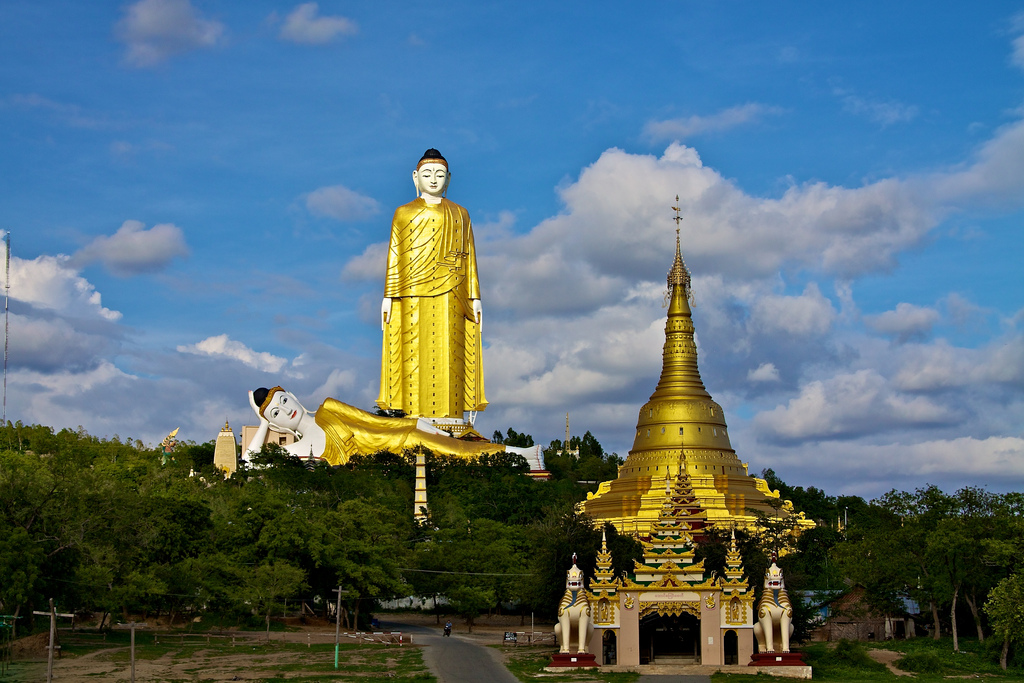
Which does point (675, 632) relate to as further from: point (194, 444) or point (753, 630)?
point (194, 444)

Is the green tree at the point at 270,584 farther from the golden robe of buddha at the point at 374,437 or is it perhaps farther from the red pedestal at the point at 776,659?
the golden robe of buddha at the point at 374,437

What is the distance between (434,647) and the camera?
1532 inches

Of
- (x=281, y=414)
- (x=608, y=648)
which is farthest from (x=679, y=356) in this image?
(x=608, y=648)

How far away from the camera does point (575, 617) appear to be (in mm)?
33688

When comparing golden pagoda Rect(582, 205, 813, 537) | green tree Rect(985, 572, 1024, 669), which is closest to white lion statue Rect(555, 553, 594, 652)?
green tree Rect(985, 572, 1024, 669)

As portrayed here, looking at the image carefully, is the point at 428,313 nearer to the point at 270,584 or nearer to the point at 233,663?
the point at 270,584

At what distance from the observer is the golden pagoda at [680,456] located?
58.6 meters

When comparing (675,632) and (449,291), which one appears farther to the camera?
(449,291)

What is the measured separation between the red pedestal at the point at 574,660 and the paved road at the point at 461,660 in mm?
1357

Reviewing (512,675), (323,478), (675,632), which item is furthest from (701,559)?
(323,478)

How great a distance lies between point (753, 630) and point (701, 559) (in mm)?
Result: 2782

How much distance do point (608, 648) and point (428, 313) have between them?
150 ft

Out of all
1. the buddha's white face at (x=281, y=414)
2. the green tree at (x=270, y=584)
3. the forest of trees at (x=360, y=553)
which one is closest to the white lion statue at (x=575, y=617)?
the forest of trees at (x=360, y=553)

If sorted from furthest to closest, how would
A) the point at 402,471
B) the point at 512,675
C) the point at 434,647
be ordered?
the point at 402,471
the point at 434,647
the point at 512,675
